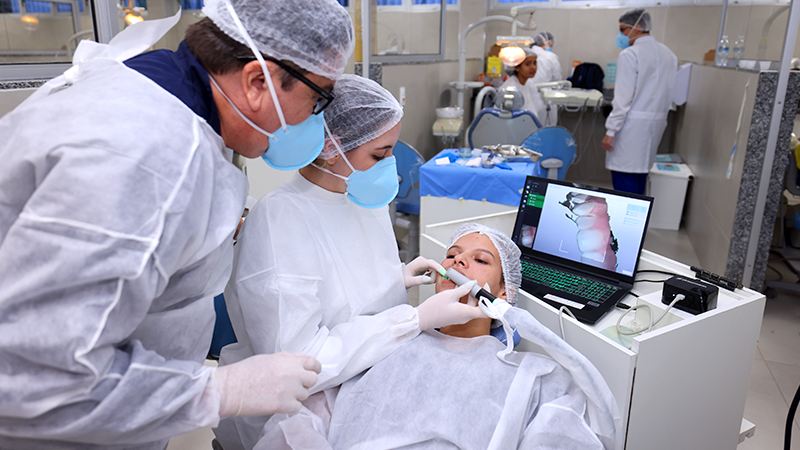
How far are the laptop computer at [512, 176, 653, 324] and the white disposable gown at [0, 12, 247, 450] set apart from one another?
A: 3.33 ft

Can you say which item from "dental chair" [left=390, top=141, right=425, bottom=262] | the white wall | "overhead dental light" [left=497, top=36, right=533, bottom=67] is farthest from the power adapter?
the white wall

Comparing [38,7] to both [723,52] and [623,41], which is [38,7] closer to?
[623,41]

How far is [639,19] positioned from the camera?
3514 mm

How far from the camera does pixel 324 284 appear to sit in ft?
3.97

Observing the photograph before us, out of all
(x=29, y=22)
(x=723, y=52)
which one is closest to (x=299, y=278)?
(x=29, y=22)

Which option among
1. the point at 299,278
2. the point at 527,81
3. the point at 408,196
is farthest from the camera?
the point at 527,81

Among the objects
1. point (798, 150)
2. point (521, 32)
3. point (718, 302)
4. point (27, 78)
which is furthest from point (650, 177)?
point (27, 78)

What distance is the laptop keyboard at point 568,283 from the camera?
1444mm

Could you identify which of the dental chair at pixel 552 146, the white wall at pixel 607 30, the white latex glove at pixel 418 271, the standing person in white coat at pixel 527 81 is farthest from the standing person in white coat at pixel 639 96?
the white latex glove at pixel 418 271

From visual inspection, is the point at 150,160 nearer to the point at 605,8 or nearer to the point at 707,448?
the point at 707,448

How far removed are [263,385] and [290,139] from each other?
1.43ft

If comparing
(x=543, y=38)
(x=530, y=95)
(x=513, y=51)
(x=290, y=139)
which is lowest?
(x=530, y=95)

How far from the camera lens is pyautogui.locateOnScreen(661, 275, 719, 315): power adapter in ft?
3.83

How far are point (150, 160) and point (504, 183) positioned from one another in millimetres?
2206
